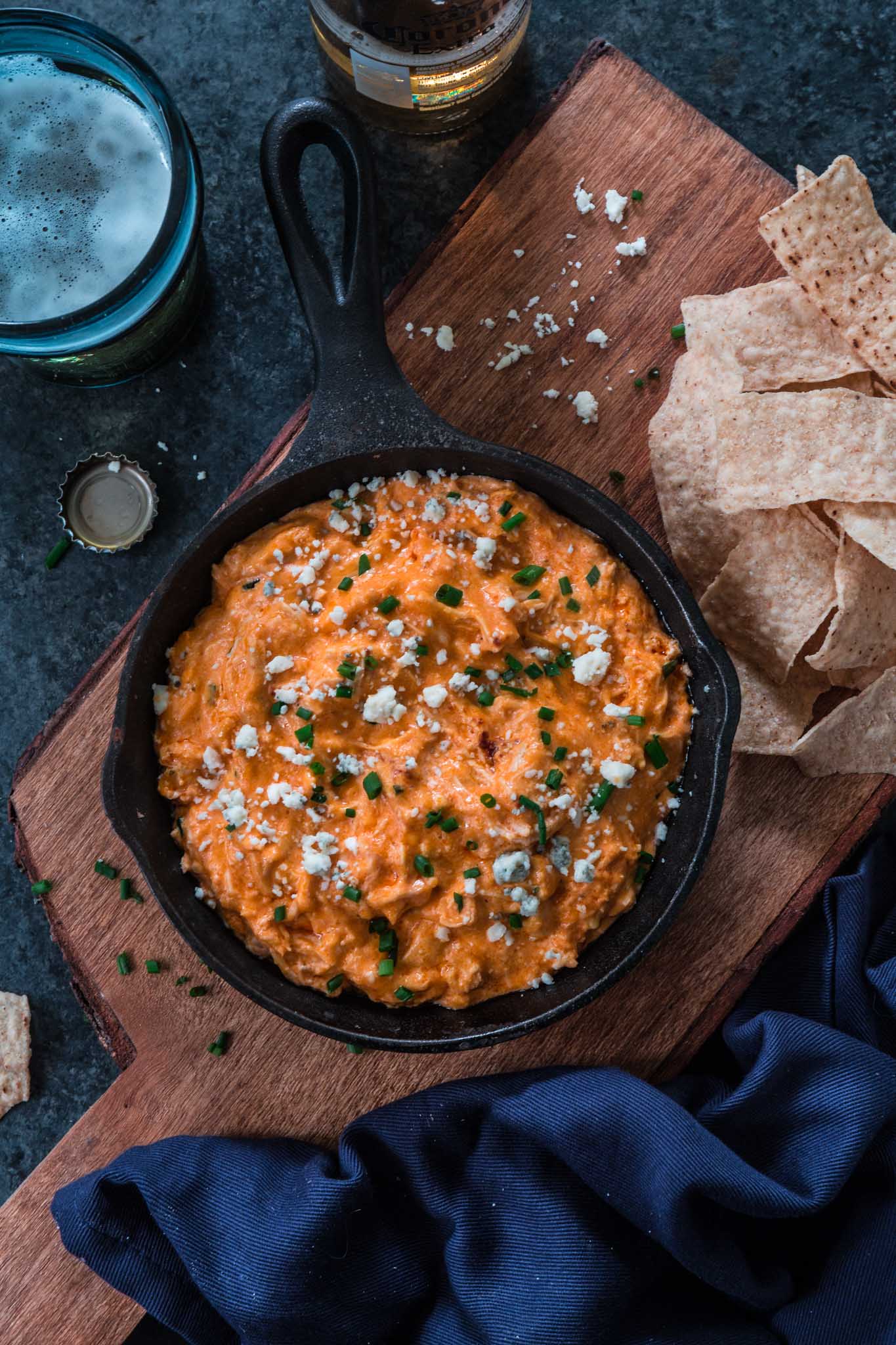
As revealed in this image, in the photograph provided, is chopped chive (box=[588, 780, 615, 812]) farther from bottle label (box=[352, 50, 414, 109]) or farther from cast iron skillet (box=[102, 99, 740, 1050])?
bottle label (box=[352, 50, 414, 109])

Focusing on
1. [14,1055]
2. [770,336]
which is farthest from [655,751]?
[14,1055]

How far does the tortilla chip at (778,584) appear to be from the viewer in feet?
7.93

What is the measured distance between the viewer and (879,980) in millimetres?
2508

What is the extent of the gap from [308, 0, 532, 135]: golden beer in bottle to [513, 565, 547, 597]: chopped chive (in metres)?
1.06

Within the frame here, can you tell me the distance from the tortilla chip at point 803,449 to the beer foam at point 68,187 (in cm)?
130

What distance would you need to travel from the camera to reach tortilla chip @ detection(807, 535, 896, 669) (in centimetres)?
233

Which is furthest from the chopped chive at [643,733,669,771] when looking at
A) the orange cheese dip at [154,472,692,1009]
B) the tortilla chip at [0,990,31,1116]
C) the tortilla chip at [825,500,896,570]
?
the tortilla chip at [0,990,31,1116]

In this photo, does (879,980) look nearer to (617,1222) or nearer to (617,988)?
(617,988)

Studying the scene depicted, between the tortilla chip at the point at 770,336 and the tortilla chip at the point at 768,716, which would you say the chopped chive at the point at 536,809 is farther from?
the tortilla chip at the point at 770,336

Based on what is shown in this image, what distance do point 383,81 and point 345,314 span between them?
549 mm

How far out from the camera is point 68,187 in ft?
8.23

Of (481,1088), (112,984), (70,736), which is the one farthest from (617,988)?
(70,736)

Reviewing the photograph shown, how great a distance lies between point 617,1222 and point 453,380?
5.95 feet

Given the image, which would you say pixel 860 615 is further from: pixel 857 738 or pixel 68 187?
pixel 68 187
